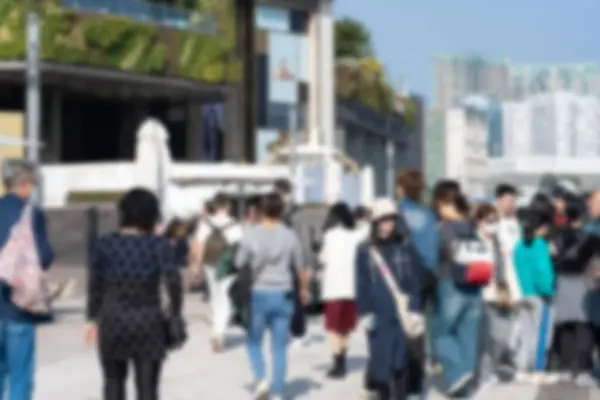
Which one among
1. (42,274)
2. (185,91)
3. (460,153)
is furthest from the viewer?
(460,153)

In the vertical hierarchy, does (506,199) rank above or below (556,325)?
above

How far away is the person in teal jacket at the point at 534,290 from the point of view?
12.8 meters

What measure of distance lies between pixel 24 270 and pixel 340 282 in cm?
505

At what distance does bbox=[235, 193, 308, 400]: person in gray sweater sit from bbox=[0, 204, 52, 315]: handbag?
9.04 feet

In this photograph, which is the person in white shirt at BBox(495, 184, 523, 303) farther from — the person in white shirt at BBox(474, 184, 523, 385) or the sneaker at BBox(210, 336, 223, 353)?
the sneaker at BBox(210, 336, 223, 353)

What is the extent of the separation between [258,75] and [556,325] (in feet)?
174

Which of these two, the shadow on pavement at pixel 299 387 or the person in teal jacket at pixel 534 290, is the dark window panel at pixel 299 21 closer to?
the person in teal jacket at pixel 534 290

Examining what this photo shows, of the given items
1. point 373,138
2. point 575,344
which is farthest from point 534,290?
point 373,138

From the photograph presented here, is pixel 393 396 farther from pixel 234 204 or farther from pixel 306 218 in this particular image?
pixel 234 204

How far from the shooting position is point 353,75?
240 feet

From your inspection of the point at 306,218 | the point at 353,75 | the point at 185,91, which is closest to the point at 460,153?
the point at 353,75

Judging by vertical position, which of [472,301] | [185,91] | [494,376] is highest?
[185,91]

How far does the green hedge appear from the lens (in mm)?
41688

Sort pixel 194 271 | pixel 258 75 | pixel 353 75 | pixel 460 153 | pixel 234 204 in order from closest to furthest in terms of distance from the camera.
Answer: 1. pixel 194 271
2. pixel 234 204
3. pixel 258 75
4. pixel 353 75
5. pixel 460 153
